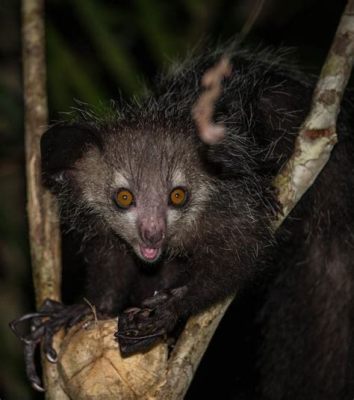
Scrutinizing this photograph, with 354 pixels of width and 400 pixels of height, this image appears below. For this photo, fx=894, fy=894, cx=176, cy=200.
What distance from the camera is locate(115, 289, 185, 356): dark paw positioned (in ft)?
12.7

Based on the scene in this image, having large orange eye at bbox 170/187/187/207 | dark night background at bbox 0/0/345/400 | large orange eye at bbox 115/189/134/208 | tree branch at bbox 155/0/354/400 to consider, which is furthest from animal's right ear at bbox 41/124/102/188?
tree branch at bbox 155/0/354/400

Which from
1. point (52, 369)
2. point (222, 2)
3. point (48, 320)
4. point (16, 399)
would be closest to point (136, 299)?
point (48, 320)

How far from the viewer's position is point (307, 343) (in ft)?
16.6

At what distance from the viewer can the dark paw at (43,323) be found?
461 centimetres

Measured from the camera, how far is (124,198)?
422 cm

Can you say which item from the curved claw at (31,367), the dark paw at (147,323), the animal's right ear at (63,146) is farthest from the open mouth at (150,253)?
the curved claw at (31,367)

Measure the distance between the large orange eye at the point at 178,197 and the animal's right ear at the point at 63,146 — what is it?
480mm

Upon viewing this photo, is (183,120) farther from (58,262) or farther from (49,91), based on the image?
(49,91)

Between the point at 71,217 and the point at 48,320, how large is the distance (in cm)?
55

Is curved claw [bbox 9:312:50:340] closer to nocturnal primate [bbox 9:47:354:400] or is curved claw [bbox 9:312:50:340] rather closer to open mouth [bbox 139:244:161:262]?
nocturnal primate [bbox 9:47:354:400]

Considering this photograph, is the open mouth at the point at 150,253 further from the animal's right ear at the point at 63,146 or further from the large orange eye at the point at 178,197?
the animal's right ear at the point at 63,146

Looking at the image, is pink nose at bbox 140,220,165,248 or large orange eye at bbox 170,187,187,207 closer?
pink nose at bbox 140,220,165,248

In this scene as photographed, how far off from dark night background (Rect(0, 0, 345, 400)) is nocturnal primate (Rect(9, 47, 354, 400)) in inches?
15.7

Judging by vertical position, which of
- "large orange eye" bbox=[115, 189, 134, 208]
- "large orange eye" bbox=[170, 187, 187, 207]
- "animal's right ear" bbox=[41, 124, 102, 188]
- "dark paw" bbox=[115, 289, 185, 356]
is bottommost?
"dark paw" bbox=[115, 289, 185, 356]
